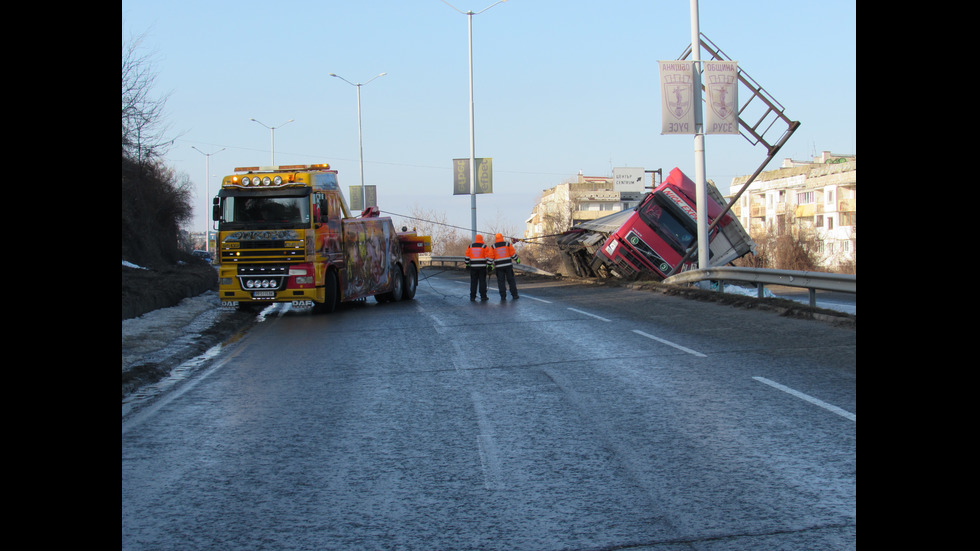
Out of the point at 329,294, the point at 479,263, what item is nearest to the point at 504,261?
the point at 479,263

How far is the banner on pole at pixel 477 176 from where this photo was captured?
38562 millimetres

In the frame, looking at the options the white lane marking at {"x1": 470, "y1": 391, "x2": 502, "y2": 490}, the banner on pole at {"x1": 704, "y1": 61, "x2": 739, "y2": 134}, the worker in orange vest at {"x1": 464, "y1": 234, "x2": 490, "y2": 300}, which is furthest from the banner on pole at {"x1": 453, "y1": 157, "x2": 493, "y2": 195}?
the white lane marking at {"x1": 470, "y1": 391, "x2": 502, "y2": 490}

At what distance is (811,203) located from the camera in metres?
69.4

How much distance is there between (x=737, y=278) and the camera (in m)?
18.1

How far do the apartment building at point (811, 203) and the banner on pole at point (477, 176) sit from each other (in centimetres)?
2061

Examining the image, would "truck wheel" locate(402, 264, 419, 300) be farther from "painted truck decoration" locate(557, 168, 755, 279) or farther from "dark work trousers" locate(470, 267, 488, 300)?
"painted truck decoration" locate(557, 168, 755, 279)

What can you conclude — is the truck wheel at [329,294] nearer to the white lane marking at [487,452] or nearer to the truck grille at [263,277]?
the truck grille at [263,277]

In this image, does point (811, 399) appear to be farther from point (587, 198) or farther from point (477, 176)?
point (587, 198)

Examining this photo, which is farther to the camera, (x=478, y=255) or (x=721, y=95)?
(x=478, y=255)

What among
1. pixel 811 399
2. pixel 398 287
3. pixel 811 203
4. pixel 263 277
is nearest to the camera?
pixel 811 399

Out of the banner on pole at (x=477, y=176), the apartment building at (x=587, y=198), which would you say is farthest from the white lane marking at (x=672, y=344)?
the apartment building at (x=587, y=198)

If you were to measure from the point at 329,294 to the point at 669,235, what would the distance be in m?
10.5
